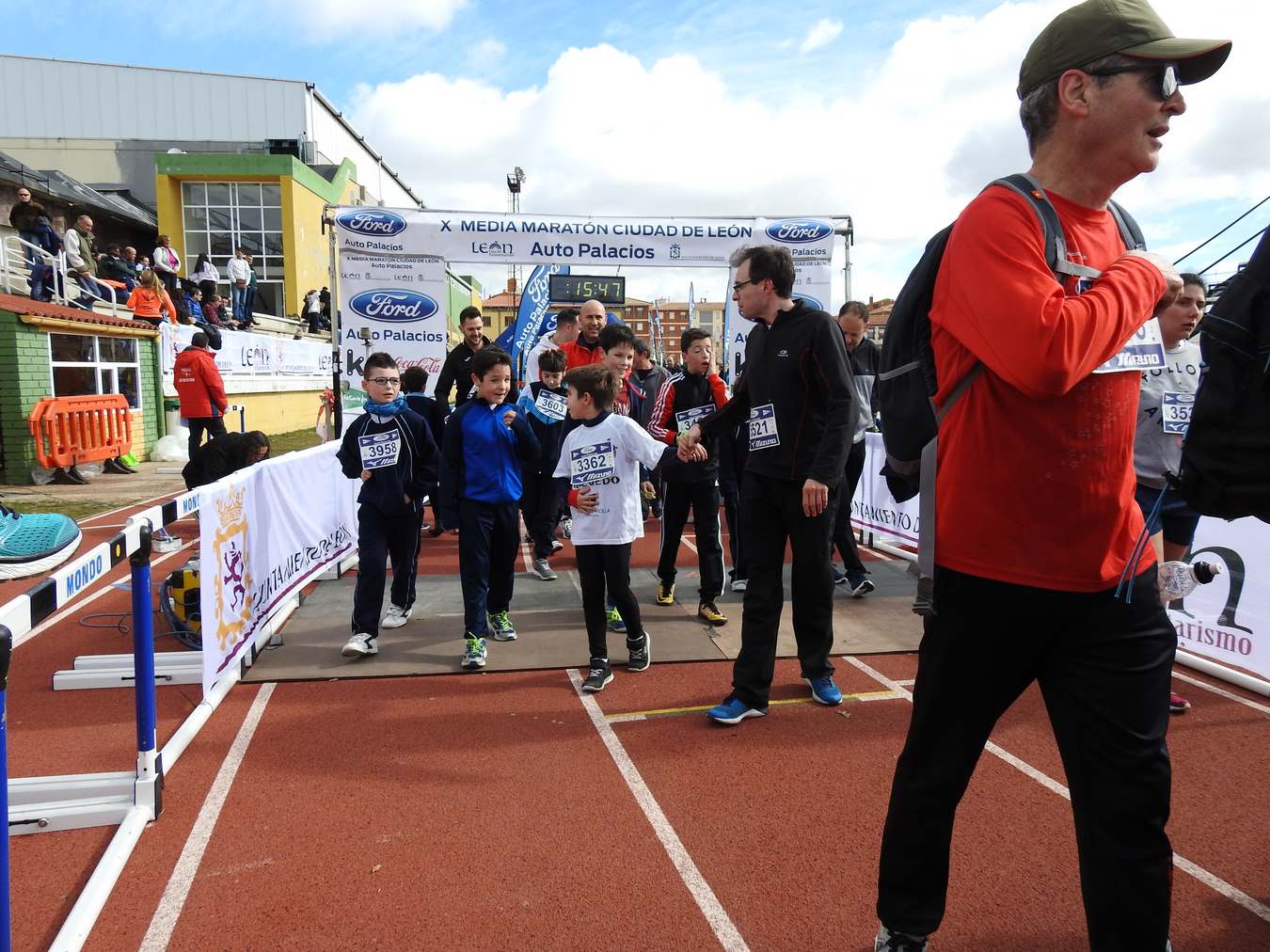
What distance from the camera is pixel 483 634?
16.9ft

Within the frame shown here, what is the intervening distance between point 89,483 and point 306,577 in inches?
366

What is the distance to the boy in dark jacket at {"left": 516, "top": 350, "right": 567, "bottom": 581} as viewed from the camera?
735 centimetres

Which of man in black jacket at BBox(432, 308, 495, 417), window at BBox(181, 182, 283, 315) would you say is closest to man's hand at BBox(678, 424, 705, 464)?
man in black jacket at BBox(432, 308, 495, 417)

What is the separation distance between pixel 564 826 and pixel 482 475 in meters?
2.60

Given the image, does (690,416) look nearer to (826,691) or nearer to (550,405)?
(550,405)

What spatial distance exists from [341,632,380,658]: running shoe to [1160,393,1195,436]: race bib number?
15.0 ft

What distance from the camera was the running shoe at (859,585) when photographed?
6.65 metres

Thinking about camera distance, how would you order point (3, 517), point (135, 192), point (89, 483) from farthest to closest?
1. point (135, 192)
2. point (89, 483)
3. point (3, 517)

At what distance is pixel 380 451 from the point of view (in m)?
5.36

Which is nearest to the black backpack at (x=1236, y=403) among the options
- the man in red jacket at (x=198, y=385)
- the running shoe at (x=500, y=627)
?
the running shoe at (x=500, y=627)

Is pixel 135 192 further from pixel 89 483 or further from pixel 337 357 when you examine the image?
pixel 337 357

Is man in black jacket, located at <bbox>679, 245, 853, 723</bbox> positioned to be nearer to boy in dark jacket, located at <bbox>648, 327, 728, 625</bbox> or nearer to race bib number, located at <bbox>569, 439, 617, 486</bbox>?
race bib number, located at <bbox>569, 439, 617, 486</bbox>

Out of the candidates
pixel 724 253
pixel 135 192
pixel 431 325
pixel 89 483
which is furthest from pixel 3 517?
pixel 135 192

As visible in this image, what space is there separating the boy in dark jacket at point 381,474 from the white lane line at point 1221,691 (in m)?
4.74
